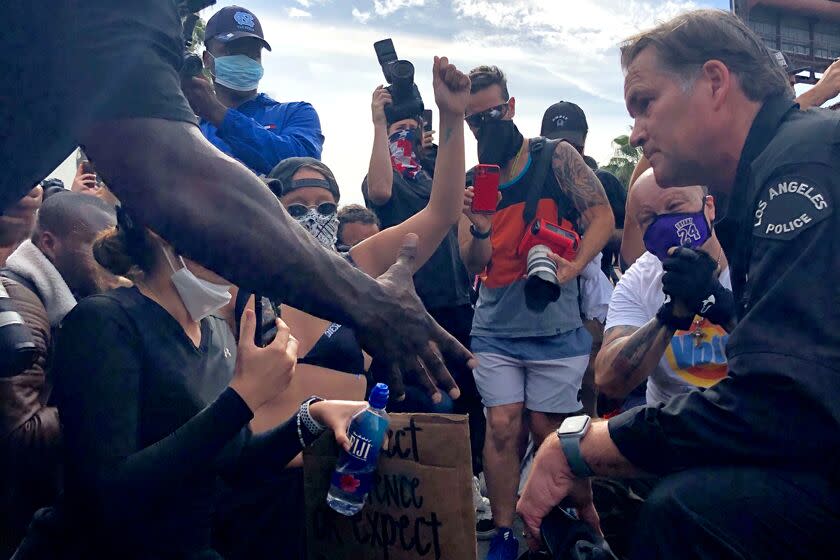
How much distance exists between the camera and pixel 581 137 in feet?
17.7

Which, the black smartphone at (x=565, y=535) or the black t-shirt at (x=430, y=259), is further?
the black t-shirt at (x=430, y=259)

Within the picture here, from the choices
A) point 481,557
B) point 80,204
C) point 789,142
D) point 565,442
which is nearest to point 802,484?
point 565,442

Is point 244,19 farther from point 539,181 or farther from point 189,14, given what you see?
point 189,14

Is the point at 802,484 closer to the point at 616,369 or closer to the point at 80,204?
the point at 616,369

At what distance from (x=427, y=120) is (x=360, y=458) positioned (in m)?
3.02

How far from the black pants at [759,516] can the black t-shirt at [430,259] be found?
273cm

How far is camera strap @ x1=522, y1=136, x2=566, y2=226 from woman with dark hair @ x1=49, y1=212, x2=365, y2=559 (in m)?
2.13

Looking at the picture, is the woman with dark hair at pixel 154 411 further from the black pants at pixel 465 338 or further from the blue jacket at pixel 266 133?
the black pants at pixel 465 338

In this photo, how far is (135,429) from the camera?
2045 mm

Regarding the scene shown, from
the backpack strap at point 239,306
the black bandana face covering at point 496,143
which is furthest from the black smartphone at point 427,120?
the backpack strap at point 239,306

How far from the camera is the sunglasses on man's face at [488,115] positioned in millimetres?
4160

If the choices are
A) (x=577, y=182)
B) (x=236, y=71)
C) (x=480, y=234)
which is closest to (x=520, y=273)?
(x=480, y=234)

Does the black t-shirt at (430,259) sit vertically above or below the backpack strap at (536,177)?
below

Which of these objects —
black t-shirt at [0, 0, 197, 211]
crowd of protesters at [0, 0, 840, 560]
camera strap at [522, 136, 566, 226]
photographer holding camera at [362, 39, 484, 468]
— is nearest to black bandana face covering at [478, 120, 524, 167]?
camera strap at [522, 136, 566, 226]
